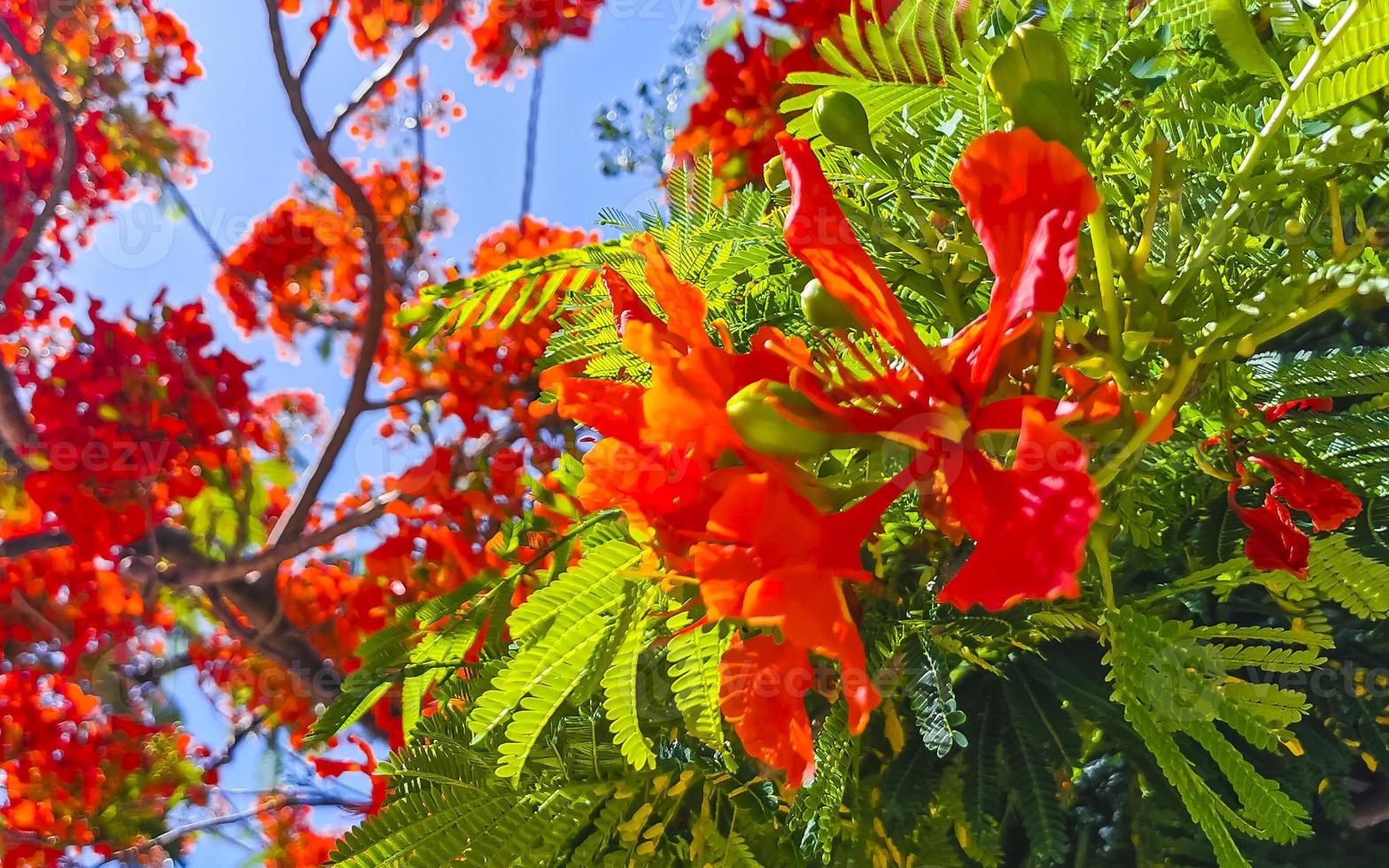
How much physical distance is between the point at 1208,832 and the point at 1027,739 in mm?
205

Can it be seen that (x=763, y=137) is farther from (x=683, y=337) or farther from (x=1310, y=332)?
(x=683, y=337)

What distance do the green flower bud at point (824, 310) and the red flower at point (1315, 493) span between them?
318 mm

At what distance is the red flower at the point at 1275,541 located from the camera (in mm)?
613

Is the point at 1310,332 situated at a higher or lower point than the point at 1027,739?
higher

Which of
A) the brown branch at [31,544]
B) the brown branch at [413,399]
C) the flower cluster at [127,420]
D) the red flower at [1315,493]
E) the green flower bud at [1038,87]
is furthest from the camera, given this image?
the brown branch at [413,399]

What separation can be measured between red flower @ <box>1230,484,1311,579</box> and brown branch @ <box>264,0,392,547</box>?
7.54 feet

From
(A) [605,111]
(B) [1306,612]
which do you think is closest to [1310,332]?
(B) [1306,612]

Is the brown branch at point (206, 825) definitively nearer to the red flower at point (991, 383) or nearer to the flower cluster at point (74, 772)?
the flower cluster at point (74, 772)

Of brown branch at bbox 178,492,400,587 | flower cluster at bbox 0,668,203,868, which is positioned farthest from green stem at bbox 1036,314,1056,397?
flower cluster at bbox 0,668,203,868

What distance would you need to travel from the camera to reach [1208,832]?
2.08 ft

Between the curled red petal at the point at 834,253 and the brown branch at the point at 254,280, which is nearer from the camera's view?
the curled red petal at the point at 834,253

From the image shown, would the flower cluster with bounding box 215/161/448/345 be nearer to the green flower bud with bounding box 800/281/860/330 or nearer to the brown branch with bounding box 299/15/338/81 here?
the brown branch with bounding box 299/15/338/81

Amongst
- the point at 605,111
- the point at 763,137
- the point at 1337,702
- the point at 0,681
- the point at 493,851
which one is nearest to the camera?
the point at 493,851

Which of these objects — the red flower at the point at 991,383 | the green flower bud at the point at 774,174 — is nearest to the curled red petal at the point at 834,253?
the red flower at the point at 991,383
